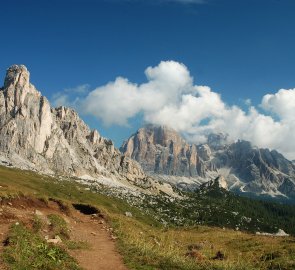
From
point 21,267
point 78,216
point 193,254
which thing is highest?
point 78,216

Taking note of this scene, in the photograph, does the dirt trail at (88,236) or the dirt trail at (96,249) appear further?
the dirt trail at (88,236)

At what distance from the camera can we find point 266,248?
3997 cm

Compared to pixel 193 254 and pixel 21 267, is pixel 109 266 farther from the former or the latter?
pixel 193 254

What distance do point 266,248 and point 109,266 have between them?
20.9 m

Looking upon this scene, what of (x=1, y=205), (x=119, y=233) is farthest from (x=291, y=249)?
(x=1, y=205)

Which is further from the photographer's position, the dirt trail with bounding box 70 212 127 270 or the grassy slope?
the grassy slope

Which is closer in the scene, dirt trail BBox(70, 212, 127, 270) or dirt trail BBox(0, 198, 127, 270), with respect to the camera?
dirt trail BBox(70, 212, 127, 270)

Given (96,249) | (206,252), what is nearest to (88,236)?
(96,249)

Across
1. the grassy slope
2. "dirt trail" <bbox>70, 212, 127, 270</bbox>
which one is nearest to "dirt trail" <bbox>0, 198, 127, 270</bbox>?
"dirt trail" <bbox>70, 212, 127, 270</bbox>

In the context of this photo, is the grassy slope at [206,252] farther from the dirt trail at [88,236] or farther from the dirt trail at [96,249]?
the dirt trail at [88,236]

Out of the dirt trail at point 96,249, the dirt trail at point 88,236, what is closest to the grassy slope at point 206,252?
the dirt trail at point 96,249

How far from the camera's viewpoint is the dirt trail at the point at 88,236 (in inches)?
1016

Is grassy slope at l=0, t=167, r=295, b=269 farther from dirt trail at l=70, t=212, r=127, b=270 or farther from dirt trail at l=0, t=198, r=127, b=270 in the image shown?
dirt trail at l=0, t=198, r=127, b=270

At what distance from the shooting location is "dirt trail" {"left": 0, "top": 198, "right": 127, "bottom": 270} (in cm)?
2580
